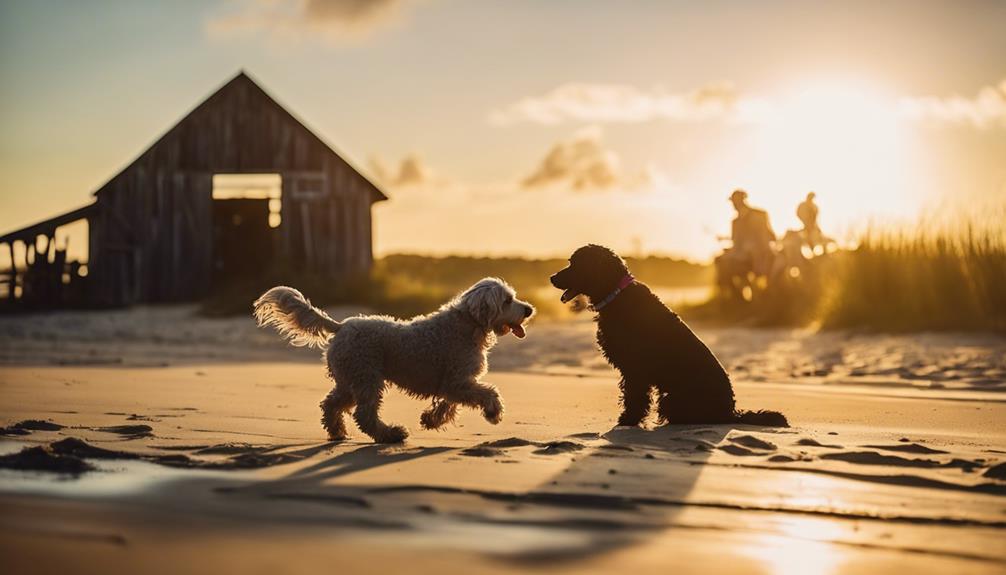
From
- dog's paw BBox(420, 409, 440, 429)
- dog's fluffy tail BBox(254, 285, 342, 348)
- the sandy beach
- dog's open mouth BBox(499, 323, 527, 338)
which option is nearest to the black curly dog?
the sandy beach

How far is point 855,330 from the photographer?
16609 millimetres

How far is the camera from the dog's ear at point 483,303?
25.5 ft

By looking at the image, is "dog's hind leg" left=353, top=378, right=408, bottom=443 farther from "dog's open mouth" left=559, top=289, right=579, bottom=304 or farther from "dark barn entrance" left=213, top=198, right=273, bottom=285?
"dark barn entrance" left=213, top=198, right=273, bottom=285

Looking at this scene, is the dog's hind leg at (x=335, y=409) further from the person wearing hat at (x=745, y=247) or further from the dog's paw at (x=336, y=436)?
the person wearing hat at (x=745, y=247)

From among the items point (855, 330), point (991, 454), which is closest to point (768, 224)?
point (855, 330)

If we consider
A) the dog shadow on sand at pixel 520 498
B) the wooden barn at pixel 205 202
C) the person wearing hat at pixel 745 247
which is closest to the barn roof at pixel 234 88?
the wooden barn at pixel 205 202

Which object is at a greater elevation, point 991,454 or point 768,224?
point 768,224

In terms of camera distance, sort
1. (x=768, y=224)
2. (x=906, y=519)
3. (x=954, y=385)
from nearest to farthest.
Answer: (x=906, y=519) < (x=954, y=385) < (x=768, y=224)

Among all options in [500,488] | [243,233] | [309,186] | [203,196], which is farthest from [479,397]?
[243,233]

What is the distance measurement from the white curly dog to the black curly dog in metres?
0.67

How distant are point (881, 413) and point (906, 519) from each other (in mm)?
4471

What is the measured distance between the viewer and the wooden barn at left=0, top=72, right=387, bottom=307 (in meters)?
29.0

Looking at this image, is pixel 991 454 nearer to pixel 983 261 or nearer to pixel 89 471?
pixel 89 471

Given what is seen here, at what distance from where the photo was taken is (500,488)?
5250mm
